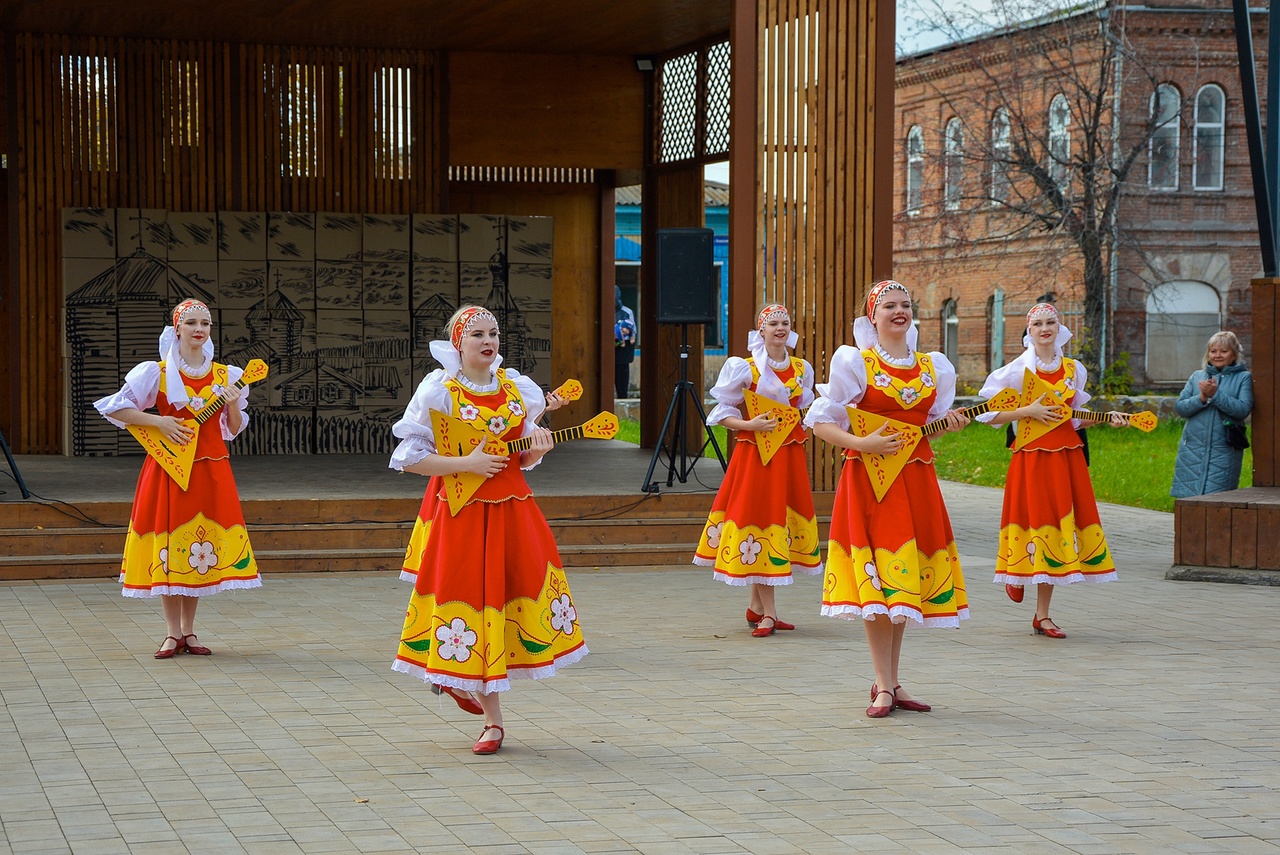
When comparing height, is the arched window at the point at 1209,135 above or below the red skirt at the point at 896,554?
above

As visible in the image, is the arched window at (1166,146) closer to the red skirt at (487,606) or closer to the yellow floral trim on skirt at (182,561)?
the yellow floral trim on skirt at (182,561)

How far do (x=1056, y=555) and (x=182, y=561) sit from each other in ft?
15.0

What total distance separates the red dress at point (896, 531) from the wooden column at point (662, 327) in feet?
29.4

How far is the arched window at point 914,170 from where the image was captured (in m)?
30.1

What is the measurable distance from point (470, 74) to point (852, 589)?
11292 mm

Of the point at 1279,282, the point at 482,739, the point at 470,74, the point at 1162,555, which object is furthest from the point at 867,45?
the point at 482,739

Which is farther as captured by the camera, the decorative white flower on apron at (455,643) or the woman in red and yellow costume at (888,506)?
the woman in red and yellow costume at (888,506)

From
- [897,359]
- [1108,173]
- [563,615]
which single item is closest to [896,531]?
[897,359]

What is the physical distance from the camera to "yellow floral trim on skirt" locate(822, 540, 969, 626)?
6297 mm

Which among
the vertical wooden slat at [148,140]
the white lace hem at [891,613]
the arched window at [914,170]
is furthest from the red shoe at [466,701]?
the arched window at [914,170]

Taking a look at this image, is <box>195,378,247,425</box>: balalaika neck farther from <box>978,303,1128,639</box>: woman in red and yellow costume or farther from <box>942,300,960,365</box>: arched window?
<box>942,300,960,365</box>: arched window

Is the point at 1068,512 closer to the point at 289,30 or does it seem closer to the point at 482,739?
the point at 482,739

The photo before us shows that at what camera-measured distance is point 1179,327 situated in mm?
28219

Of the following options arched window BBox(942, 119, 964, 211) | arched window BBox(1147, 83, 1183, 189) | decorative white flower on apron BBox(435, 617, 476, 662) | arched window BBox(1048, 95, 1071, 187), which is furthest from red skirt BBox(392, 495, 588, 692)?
arched window BBox(1147, 83, 1183, 189)
